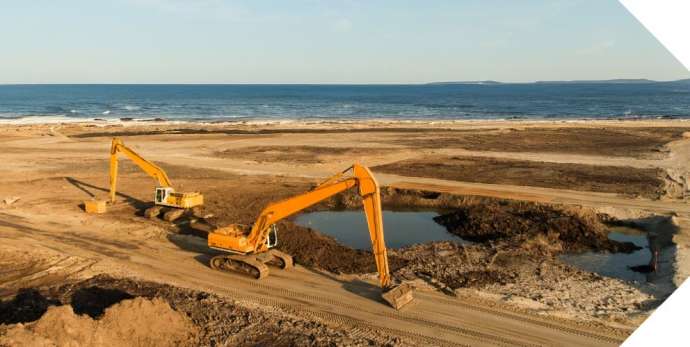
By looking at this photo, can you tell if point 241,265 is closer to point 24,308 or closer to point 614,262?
point 24,308

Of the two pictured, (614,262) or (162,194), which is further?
(162,194)

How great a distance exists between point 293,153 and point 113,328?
34.4 metres

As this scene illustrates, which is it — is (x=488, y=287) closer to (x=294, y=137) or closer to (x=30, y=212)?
(x=30, y=212)

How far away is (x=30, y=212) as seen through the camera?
25.5 meters

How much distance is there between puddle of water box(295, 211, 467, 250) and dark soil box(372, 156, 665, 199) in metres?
8.62

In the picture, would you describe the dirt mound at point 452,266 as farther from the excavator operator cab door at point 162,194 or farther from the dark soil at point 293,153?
the dark soil at point 293,153

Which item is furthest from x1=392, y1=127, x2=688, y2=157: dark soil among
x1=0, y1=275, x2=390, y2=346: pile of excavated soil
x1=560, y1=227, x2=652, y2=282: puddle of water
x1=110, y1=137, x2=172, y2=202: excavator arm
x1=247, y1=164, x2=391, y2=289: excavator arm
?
x1=0, y1=275, x2=390, y2=346: pile of excavated soil

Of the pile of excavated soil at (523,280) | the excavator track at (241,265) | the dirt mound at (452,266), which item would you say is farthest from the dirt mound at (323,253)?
the excavator track at (241,265)

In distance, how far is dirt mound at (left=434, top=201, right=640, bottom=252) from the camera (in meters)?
21.3

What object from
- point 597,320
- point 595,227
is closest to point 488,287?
point 597,320

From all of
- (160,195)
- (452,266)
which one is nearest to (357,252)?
(452,266)

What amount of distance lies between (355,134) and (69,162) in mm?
31765

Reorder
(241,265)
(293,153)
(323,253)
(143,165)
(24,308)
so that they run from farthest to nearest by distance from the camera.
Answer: (293,153) → (143,165) → (323,253) → (241,265) → (24,308)

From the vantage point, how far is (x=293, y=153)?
1810 inches
